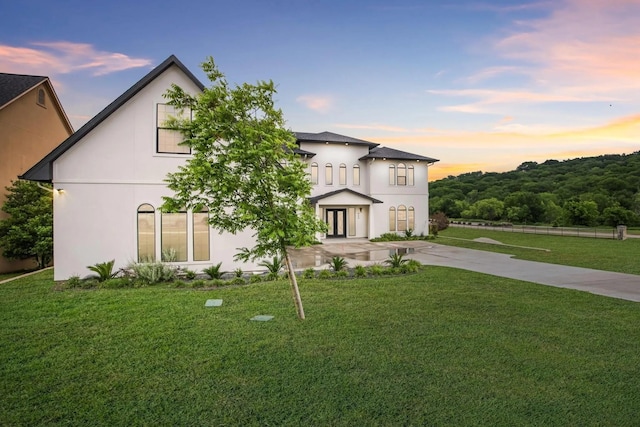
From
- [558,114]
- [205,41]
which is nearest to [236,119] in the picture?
[205,41]

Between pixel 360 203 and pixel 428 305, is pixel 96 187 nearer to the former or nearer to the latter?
pixel 428 305

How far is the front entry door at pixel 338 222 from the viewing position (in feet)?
92.9

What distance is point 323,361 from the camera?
521 cm

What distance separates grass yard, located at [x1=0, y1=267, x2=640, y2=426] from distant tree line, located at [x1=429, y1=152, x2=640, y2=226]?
3934 centimetres

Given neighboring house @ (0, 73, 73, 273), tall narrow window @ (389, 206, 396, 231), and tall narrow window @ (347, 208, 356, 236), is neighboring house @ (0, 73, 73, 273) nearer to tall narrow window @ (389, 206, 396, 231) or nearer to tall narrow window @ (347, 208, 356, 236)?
tall narrow window @ (347, 208, 356, 236)

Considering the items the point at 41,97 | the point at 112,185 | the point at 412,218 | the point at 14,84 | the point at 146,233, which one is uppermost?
the point at 14,84

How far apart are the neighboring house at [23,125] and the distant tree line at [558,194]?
155ft

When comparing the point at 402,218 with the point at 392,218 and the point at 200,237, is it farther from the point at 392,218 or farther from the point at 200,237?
the point at 200,237

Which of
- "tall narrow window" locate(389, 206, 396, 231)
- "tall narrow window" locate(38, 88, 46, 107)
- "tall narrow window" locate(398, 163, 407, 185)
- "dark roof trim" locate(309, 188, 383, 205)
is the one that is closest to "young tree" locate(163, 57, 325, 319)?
"tall narrow window" locate(38, 88, 46, 107)

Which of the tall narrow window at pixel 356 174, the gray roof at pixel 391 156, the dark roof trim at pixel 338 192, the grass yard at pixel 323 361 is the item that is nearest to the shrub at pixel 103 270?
the grass yard at pixel 323 361

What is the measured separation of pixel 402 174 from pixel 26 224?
24.0 meters

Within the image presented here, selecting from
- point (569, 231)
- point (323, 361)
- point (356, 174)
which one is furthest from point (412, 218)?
point (323, 361)

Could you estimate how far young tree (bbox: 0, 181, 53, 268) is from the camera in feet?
50.0

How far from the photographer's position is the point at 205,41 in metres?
17.5
